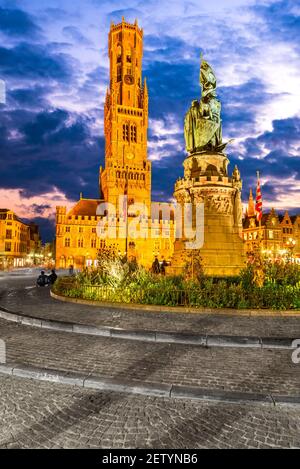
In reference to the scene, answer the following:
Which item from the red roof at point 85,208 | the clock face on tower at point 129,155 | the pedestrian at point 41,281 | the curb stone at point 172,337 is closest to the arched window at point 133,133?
the clock face on tower at point 129,155

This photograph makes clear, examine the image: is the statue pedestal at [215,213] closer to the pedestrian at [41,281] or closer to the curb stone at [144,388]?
the pedestrian at [41,281]

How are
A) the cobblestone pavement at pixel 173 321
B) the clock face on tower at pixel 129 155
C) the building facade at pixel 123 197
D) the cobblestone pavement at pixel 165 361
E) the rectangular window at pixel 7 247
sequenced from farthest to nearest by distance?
the rectangular window at pixel 7 247, the clock face on tower at pixel 129 155, the building facade at pixel 123 197, the cobblestone pavement at pixel 173 321, the cobblestone pavement at pixel 165 361

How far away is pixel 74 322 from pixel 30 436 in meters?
5.93

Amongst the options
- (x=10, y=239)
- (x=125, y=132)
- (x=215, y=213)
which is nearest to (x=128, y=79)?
(x=125, y=132)

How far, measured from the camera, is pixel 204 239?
18656 millimetres

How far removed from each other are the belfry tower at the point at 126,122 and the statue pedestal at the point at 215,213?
200 ft

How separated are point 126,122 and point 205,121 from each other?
71980 mm

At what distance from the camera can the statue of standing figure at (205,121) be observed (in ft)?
67.9

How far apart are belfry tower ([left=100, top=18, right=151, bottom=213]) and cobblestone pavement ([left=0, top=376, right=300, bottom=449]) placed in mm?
76538

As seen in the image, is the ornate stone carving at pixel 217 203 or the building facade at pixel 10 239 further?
the building facade at pixel 10 239

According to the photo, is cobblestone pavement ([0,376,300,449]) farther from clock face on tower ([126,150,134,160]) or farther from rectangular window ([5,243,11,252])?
rectangular window ([5,243,11,252])

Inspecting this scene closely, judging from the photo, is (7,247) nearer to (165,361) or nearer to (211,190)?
(211,190)

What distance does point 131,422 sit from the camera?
14.2 ft
